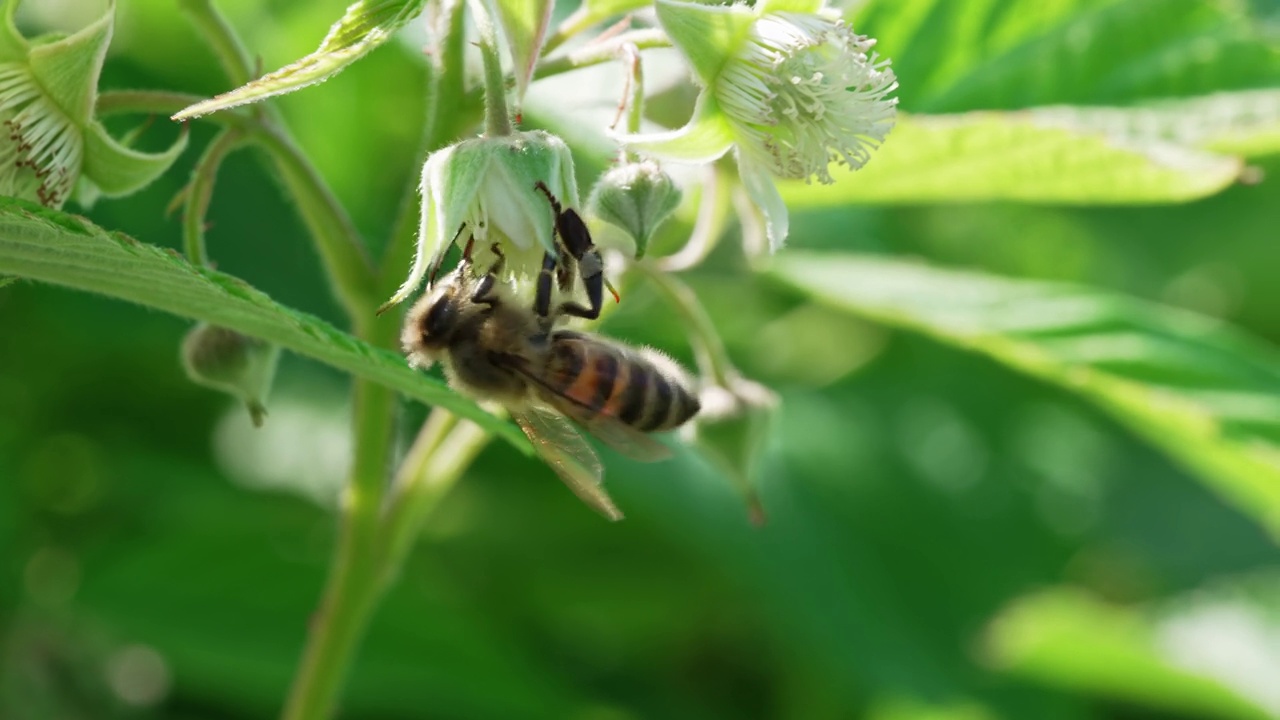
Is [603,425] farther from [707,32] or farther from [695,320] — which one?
[707,32]

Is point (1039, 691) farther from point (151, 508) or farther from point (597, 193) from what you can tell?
point (597, 193)

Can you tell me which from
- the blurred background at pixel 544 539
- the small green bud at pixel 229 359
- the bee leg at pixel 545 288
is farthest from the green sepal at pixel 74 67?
the blurred background at pixel 544 539

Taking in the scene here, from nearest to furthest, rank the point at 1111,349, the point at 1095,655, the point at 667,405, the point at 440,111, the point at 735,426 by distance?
the point at 440,111, the point at 667,405, the point at 735,426, the point at 1111,349, the point at 1095,655

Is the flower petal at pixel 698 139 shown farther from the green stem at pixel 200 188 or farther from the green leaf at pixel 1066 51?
the green leaf at pixel 1066 51

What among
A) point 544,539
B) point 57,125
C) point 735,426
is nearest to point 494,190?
point 57,125

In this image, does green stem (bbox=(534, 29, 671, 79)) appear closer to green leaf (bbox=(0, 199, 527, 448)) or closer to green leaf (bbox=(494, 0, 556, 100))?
green leaf (bbox=(494, 0, 556, 100))

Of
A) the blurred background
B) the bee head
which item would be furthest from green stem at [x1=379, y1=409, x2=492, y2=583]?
the blurred background
